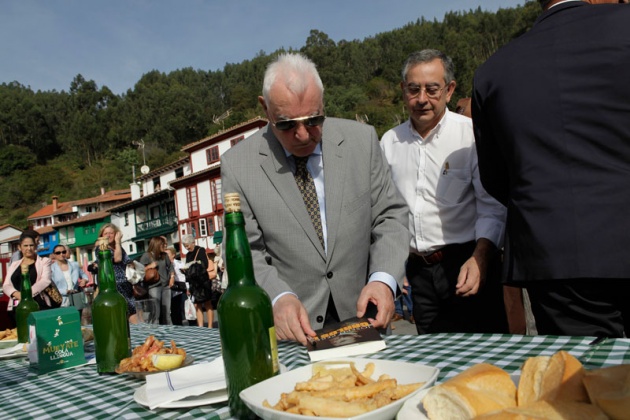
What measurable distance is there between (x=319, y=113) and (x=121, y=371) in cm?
131

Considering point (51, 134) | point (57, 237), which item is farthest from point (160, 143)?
point (51, 134)

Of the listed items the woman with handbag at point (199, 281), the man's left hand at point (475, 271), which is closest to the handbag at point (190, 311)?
the woman with handbag at point (199, 281)

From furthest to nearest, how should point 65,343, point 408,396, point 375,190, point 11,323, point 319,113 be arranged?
point 11,323
point 375,190
point 319,113
point 65,343
point 408,396

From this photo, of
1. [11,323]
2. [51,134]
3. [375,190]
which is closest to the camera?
[375,190]

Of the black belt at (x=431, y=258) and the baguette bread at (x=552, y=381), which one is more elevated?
the black belt at (x=431, y=258)

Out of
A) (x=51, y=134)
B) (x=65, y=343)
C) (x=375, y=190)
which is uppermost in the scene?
(x=51, y=134)

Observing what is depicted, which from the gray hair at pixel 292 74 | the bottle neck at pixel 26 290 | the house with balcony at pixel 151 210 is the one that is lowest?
the bottle neck at pixel 26 290

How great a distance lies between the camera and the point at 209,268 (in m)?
10.4

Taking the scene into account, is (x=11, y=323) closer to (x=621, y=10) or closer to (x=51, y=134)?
(x=621, y=10)

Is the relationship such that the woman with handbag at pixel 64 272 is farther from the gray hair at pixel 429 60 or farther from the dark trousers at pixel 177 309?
the gray hair at pixel 429 60

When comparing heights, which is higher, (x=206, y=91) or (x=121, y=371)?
(x=206, y=91)

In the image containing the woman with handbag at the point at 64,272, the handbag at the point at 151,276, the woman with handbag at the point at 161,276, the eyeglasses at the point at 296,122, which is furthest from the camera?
the woman with handbag at the point at 161,276

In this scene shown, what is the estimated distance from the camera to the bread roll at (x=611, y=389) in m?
0.66

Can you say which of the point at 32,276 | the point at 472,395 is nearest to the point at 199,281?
the point at 32,276
